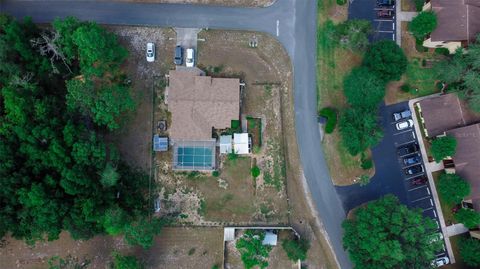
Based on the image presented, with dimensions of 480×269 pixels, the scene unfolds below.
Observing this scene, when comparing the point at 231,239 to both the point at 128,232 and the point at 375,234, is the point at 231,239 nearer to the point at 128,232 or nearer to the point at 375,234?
the point at 128,232

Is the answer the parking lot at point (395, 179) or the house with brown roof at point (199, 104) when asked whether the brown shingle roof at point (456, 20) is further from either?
the house with brown roof at point (199, 104)

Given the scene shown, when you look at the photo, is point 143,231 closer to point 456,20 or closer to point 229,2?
point 229,2

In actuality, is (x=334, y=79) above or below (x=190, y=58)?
below

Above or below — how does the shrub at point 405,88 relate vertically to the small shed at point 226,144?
above

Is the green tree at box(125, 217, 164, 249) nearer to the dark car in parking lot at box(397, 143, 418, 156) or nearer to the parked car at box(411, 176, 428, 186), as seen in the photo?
the dark car in parking lot at box(397, 143, 418, 156)

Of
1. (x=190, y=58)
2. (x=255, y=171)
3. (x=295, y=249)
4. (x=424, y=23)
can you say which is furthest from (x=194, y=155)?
(x=424, y=23)

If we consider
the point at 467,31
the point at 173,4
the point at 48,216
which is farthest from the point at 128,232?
the point at 467,31

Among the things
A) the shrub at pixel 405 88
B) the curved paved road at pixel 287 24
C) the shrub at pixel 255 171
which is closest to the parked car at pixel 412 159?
the shrub at pixel 405 88
